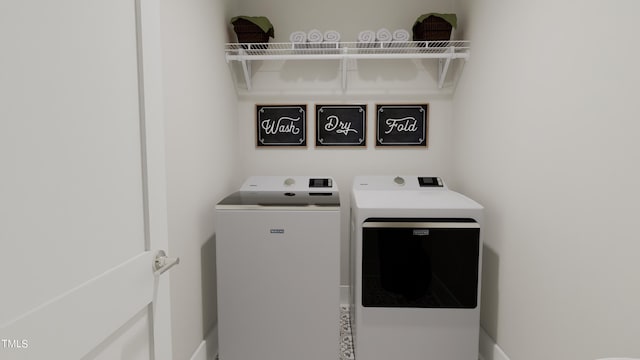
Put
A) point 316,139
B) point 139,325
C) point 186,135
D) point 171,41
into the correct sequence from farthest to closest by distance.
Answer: point 316,139 → point 186,135 → point 171,41 → point 139,325

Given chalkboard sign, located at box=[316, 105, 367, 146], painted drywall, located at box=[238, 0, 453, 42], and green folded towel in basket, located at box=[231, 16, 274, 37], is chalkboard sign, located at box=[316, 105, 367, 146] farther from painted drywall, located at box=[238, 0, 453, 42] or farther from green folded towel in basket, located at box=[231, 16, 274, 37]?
green folded towel in basket, located at box=[231, 16, 274, 37]

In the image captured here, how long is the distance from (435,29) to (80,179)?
2190 millimetres

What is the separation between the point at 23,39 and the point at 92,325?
0.55 meters

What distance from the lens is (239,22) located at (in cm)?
226

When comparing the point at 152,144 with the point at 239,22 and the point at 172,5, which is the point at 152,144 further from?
the point at 239,22

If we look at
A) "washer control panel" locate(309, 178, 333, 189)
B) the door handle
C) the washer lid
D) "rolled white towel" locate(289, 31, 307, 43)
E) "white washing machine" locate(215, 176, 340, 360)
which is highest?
"rolled white towel" locate(289, 31, 307, 43)

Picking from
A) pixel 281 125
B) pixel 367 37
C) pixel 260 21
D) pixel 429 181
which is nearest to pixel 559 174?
pixel 429 181

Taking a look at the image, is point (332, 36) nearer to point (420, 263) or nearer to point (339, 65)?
point (339, 65)

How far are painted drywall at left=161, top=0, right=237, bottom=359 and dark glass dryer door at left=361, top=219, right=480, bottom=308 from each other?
0.90 metres

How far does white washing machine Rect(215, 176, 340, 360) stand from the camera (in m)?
1.84

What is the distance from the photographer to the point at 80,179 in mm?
704

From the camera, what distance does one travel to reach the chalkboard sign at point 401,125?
2.55 meters

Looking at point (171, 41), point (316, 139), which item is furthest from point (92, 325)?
point (316, 139)

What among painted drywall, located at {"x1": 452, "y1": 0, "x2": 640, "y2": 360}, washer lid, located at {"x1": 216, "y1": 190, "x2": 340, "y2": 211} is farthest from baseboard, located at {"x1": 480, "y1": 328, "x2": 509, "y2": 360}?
washer lid, located at {"x1": 216, "y1": 190, "x2": 340, "y2": 211}
